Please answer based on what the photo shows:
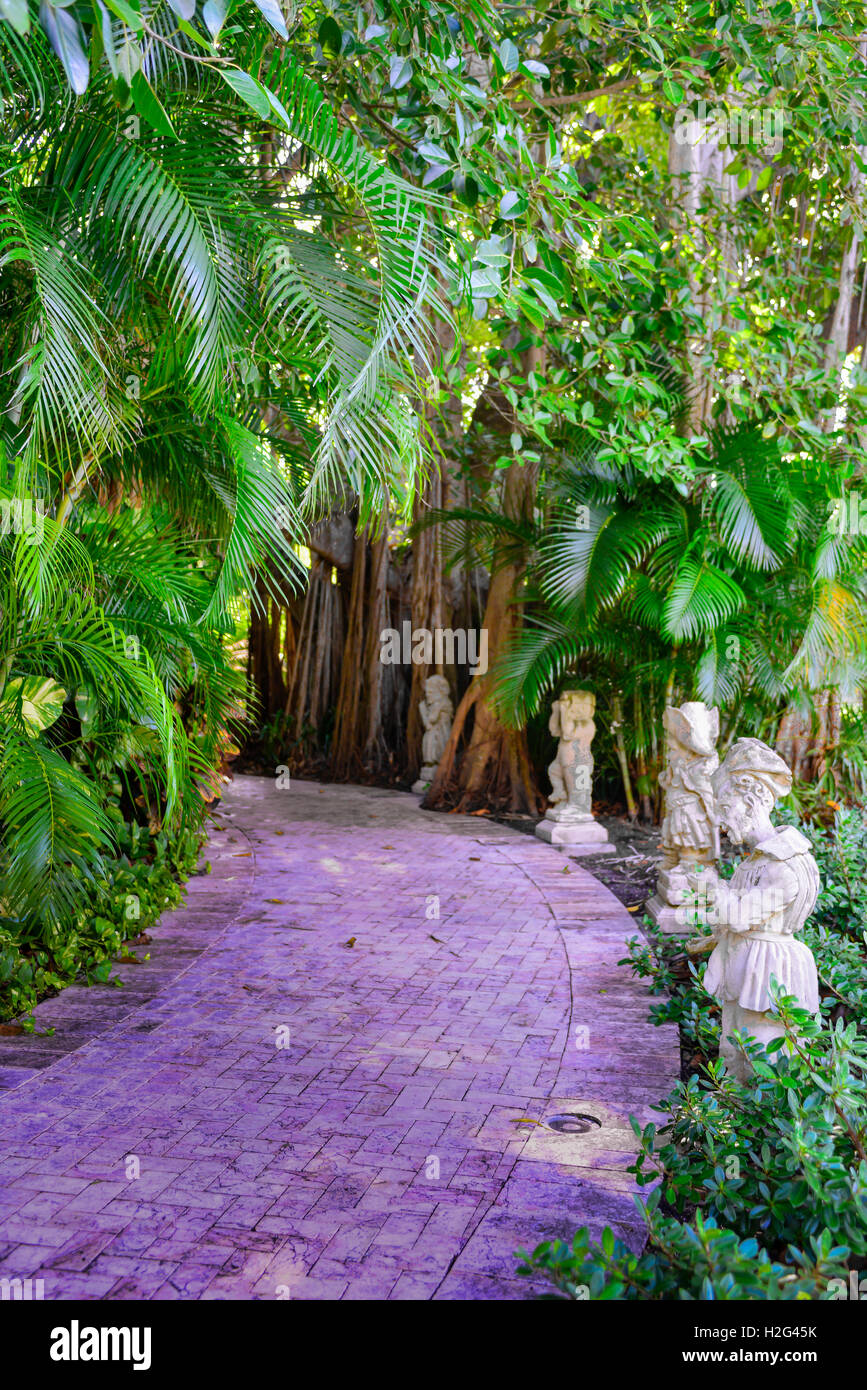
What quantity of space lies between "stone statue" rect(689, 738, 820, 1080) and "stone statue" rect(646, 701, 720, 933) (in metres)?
2.35

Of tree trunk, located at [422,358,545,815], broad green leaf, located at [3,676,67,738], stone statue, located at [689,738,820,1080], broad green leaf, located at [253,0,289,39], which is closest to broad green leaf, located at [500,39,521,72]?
broad green leaf, located at [253,0,289,39]

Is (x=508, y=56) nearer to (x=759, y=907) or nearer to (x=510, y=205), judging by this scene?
(x=510, y=205)

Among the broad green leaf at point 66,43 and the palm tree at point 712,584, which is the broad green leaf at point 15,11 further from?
the palm tree at point 712,584

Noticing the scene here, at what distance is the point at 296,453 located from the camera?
500cm

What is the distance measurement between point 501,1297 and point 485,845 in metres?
5.42

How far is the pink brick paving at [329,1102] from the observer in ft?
8.38

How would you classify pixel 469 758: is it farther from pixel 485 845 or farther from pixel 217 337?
pixel 217 337

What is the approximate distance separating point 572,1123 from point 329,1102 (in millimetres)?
790

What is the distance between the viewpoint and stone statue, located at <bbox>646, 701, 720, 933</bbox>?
5559 mm

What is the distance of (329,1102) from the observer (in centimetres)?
343

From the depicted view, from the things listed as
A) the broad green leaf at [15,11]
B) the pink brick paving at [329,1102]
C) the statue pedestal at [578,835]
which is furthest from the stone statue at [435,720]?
the broad green leaf at [15,11]

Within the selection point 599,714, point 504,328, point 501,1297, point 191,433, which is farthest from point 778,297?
point 501,1297

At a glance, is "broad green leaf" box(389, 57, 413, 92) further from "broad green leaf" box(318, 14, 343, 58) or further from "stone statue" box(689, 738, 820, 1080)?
"stone statue" box(689, 738, 820, 1080)
